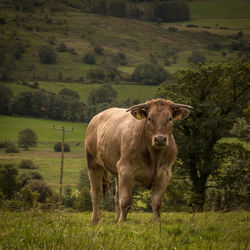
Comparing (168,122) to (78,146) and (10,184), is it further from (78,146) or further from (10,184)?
(78,146)

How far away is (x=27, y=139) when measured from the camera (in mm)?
122438

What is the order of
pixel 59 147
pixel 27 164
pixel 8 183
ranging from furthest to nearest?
pixel 59 147, pixel 27 164, pixel 8 183

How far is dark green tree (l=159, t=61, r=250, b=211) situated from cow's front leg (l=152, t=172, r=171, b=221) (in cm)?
2787

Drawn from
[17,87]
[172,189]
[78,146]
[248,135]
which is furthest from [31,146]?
[248,135]

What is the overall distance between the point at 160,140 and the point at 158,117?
678mm

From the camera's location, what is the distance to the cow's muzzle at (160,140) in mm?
7809

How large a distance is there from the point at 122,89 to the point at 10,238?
18189 cm

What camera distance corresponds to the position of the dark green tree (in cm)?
3766

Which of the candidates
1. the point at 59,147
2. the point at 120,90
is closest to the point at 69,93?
the point at 120,90

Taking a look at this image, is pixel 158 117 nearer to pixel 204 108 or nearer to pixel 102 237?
pixel 102 237

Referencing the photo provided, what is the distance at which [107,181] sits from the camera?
11195 millimetres

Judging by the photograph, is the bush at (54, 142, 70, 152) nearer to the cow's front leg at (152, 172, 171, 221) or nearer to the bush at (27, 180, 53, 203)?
the bush at (27, 180, 53, 203)

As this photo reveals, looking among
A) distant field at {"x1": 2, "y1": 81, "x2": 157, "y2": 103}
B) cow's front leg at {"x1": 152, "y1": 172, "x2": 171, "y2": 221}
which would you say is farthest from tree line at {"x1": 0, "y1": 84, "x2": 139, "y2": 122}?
cow's front leg at {"x1": 152, "y1": 172, "x2": 171, "y2": 221}

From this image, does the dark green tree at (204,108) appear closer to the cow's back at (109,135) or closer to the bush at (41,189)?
the cow's back at (109,135)
